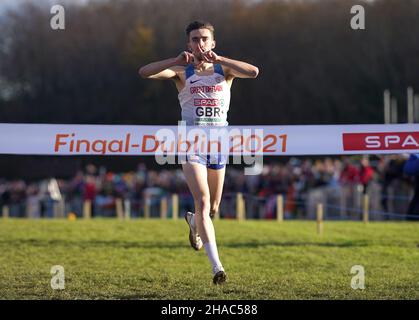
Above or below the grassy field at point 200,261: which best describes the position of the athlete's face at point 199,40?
above

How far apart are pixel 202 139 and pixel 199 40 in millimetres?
999

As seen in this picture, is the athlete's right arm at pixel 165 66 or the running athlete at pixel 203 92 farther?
the running athlete at pixel 203 92

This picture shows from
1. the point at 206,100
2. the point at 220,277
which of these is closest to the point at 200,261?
the point at 220,277

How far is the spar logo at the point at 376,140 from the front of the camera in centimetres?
812

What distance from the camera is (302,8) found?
40469 mm

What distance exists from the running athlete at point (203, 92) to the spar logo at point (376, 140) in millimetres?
1200

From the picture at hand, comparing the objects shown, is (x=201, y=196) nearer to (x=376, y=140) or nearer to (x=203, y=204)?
(x=203, y=204)

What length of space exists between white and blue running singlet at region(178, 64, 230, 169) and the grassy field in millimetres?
1334

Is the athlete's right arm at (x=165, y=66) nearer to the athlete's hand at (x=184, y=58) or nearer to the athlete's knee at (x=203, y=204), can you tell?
the athlete's hand at (x=184, y=58)

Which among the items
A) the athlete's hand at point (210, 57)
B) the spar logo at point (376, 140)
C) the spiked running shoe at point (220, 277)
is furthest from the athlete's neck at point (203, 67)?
the spiked running shoe at point (220, 277)

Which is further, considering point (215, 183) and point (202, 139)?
point (215, 183)

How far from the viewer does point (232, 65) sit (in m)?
7.98

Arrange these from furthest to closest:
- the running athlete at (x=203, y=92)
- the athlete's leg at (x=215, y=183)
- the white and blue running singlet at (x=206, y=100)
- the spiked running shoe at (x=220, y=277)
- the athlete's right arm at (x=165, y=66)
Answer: the athlete's leg at (x=215, y=183)
the white and blue running singlet at (x=206, y=100)
the running athlete at (x=203, y=92)
the athlete's right arm at (x=165, y=66)
the spiked running shoe at (x=220, y=277)
